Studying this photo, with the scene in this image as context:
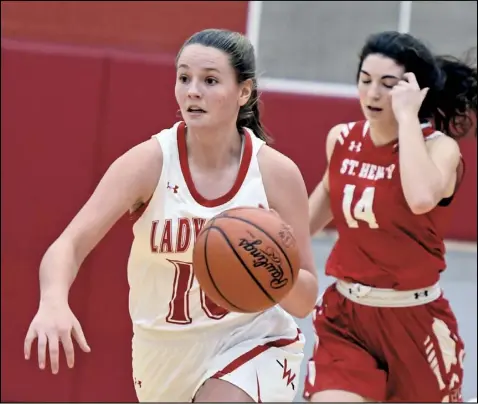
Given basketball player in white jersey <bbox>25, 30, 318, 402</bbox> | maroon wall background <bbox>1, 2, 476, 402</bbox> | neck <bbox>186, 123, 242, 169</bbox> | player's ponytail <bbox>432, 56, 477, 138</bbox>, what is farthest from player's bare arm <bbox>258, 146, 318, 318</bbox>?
maroon wall background <bbox>1, 2, 476, 402</bbox>

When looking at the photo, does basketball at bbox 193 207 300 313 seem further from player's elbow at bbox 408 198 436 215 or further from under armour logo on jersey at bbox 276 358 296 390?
player's elbow at bbox 408 198 436 215

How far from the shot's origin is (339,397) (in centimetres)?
336

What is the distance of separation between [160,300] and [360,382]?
36.5 inches

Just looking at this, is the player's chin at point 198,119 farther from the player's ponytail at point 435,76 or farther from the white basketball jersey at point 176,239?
the player's ponytail at point 435,76

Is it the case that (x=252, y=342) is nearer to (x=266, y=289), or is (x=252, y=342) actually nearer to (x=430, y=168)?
(x=266, y=289)

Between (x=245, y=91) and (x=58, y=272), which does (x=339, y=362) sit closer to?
(x=245, y=91)

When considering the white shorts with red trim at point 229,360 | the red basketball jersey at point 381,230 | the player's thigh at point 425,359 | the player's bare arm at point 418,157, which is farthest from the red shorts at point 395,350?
the white shorts with red trim at point 229,360

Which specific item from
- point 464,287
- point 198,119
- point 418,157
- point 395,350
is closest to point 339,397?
point 395,350

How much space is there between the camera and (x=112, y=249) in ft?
15.0

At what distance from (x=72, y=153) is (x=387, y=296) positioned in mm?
1795

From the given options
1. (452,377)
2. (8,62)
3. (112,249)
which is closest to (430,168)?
(452,377)

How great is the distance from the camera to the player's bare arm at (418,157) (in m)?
3.38

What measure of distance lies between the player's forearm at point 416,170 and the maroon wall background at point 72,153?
142cm

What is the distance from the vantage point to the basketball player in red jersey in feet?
11.3
